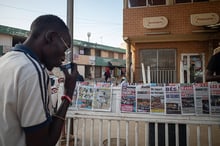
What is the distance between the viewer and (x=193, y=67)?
10000mm

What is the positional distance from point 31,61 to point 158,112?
71.2 inches

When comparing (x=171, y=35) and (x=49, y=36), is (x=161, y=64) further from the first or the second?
(x=49, y=36)

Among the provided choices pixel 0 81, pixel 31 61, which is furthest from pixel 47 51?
pixel 0 81

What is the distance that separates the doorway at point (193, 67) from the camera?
9.89 metres

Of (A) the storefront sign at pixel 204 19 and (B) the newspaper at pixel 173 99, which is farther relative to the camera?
(A) the storefront sign at pixel 204 19

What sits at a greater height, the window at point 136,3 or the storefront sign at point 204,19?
the window at point 136,3

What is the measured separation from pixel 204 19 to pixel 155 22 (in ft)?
6.30

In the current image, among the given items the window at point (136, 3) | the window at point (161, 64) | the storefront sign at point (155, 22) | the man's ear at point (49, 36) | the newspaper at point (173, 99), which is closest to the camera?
the man's ear at point (49, 36)

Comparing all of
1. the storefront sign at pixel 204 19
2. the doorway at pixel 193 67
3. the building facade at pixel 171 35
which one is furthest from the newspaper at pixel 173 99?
the doorway at pixel 193 67

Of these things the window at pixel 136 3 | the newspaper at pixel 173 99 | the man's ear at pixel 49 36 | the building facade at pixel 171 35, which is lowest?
the newspaper at pixel 173 99

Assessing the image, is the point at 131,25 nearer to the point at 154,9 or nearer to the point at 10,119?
the point at 154,9

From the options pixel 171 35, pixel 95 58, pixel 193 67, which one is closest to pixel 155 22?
pixel 171 35

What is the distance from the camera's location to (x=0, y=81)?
859 mm

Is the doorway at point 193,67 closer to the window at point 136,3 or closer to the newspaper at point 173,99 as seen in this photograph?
the window at point 136,3
